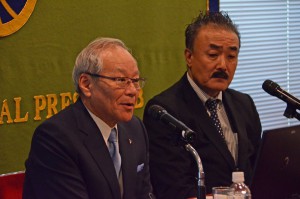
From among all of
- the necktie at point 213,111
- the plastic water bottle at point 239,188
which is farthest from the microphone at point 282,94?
the necktie at point 213,111

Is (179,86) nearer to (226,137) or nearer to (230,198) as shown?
(226,137)

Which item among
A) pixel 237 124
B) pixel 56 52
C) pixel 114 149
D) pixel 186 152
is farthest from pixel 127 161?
pixel 56 52

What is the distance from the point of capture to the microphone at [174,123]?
227 cm

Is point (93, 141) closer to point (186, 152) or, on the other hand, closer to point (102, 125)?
point (102, 125)

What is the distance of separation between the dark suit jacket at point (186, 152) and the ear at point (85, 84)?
0.41 metres

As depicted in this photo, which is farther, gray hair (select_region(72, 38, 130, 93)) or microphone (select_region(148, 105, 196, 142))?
gray hair (select_region(72, 38, 130, 93))

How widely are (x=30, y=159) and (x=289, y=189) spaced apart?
1.08 meters

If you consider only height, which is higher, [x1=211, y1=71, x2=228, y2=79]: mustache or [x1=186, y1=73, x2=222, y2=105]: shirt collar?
[x1=211, y1=71, x2=228, y2=79]: mustache

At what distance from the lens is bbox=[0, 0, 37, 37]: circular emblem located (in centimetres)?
349

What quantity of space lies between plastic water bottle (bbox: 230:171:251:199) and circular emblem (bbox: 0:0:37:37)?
1681 mm

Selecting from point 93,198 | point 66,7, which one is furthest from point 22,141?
point 93,198

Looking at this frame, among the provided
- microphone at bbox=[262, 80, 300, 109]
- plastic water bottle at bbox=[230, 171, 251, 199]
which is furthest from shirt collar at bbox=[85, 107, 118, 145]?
microphone at bbox=[262, 80, 300, 109]

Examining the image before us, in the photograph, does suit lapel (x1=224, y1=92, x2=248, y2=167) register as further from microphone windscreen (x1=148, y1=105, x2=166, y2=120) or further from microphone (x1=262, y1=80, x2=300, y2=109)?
microphone windscreen (x1=148, y1=105, x2=166, y2=120)

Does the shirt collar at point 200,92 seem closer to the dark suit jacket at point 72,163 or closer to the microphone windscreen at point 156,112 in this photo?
the dark suit jacket at point 72,163
